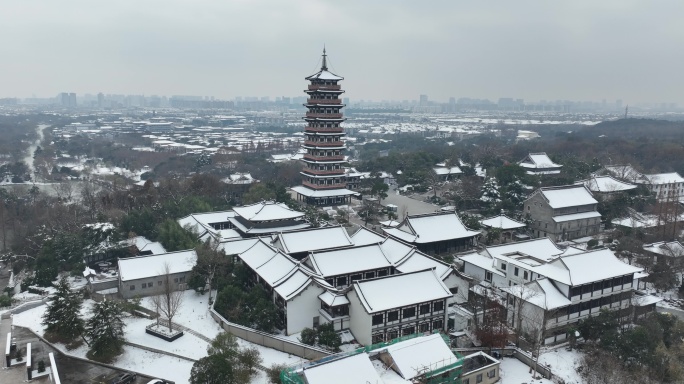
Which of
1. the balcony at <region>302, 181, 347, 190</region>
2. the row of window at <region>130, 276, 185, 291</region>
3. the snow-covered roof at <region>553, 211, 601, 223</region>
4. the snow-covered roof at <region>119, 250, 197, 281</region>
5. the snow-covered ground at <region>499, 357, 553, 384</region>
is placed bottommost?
the snow-covered ground at <region>499, 357, 553, 384</region>

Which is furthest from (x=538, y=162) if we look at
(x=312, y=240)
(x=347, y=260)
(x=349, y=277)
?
(x=349, y=277)

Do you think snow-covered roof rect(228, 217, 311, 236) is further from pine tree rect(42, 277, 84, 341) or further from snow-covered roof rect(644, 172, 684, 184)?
snow-covered roof rect(644, 172, 684, 184)

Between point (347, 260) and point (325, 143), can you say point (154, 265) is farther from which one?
point (325, 143)

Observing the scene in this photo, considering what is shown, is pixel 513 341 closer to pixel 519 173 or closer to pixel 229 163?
pixel 519 173

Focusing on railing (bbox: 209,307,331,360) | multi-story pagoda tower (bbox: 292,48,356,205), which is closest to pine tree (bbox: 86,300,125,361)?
railing (bbox: 209,307,331,360)

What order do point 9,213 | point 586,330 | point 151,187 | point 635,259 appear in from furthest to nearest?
point 151,187
point 9,213
point 635,259
point 586,330

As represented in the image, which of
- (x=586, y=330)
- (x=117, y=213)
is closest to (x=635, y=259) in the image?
(x=586, y=330)
